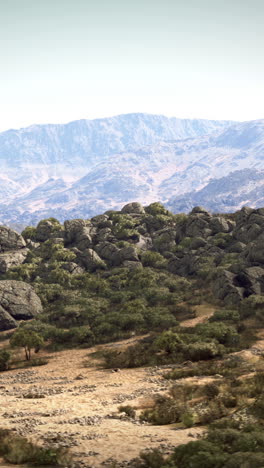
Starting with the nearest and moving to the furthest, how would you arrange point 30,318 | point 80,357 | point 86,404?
point 86,404
point 80,357
point 30,318

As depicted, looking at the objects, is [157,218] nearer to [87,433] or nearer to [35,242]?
[35,242]

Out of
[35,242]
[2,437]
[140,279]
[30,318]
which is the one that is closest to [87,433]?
[2,437]

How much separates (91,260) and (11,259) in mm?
14107

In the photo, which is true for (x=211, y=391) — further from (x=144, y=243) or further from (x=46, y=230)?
(x=46, y=230)

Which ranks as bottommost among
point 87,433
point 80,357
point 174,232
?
point 80,357

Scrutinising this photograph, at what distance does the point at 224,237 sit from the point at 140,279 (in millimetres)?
19277

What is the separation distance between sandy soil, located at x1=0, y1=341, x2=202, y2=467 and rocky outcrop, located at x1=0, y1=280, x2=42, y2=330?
49.1 ft

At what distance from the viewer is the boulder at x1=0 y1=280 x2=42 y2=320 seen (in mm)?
58688

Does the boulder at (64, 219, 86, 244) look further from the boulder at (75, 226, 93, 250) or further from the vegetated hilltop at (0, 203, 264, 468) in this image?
the boulder at (75, 226, 93, 250)

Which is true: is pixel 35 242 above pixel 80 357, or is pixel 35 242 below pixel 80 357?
above

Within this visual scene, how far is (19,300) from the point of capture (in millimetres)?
59688

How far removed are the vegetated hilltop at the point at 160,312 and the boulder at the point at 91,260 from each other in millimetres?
216

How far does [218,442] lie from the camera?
18.2m

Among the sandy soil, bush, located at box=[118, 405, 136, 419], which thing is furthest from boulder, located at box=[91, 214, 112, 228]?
bush, located at box=[118, 405, 136, 419]
